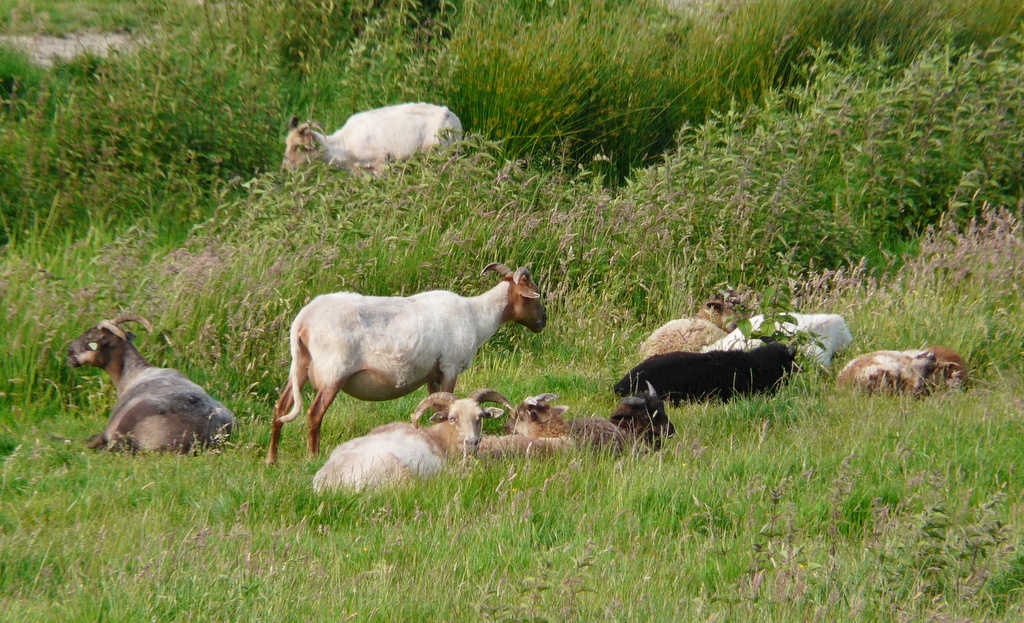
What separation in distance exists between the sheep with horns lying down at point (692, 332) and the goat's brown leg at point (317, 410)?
116 inches

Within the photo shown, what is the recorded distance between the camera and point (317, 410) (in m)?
6.83

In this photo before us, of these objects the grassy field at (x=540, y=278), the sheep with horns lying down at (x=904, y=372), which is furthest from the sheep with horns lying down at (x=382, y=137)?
the sheep with horns lying down at (x=904, y=372)

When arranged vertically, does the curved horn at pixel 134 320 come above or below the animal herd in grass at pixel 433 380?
above

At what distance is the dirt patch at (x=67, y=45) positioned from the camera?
572 inches

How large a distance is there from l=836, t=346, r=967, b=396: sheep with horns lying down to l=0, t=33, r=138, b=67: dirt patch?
32.0 feet

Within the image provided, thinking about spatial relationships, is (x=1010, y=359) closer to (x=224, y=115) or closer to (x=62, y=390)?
(x=62, y=390)

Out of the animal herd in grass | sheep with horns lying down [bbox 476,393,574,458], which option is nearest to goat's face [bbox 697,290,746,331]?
the animal herd in grass

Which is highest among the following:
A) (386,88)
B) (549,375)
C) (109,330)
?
(386,88)

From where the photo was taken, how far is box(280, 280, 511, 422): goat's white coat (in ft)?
22.4

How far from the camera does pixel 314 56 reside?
15.3 m

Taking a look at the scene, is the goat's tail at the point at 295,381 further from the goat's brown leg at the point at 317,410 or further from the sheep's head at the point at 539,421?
the sheep's head at the point at 539,421

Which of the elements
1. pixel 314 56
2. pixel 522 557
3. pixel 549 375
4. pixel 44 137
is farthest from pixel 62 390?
pixel 314 56

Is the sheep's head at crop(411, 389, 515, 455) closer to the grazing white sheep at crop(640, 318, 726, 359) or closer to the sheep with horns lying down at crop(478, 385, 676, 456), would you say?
the sheep with horns lying down at crop(478, 385, 676, 456)

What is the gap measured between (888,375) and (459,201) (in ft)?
13.8
